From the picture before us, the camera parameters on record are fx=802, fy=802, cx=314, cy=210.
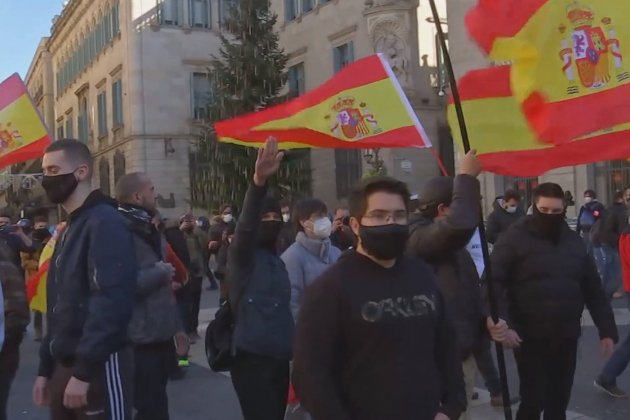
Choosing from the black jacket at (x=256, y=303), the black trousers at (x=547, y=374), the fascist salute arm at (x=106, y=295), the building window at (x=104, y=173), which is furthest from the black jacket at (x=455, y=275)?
the building window at (x=104, y=173)

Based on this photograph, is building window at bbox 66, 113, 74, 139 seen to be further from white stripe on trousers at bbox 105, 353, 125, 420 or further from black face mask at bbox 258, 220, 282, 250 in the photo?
white stripe on trousers at bbox 105, 353, 125, 420

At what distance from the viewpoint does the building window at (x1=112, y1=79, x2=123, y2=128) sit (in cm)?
3741

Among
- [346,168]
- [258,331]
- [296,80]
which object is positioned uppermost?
[296,80]

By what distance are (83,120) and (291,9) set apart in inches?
686

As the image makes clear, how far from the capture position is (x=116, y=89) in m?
38.0

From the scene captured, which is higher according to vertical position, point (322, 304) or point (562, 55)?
point (562, 55)

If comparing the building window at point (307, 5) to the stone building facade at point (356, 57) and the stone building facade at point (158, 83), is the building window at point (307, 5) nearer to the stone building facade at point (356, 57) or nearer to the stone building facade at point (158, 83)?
the stone building facade at point (356, 57)

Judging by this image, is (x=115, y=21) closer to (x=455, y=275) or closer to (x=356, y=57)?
(x=356, y=57)

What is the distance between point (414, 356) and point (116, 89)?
37.0 metres

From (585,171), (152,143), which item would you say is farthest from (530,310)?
(152,143)

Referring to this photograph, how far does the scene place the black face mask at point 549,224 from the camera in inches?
190

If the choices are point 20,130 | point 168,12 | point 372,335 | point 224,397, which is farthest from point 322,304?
point 168,12

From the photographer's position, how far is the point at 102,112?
134 feet

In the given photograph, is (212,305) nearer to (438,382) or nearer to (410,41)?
(438,382)
